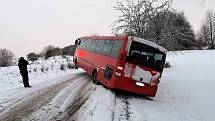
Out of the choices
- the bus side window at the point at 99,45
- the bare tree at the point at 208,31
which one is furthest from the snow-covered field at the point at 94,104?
the bare tree at the point at 208,31

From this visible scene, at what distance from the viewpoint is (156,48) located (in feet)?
52.0

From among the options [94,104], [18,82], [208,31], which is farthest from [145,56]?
[208,31]

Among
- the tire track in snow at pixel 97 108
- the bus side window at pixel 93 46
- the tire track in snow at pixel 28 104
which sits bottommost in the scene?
the tire track in snow at pixel 28 104

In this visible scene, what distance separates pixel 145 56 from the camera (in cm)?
1564

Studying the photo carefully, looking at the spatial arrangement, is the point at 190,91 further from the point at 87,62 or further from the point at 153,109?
the point at 153,109

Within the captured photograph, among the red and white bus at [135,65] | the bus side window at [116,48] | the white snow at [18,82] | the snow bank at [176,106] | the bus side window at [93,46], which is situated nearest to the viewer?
the snow bank at [176,106]

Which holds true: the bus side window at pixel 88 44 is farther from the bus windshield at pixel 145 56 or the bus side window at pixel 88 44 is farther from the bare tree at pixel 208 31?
the bare tree at pixel 208 31

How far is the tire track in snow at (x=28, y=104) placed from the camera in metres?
11.2

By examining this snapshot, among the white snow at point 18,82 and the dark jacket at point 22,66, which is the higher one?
the dark jacket at point 22,66

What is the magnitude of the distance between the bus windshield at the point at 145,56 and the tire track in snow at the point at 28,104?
3.92 meters

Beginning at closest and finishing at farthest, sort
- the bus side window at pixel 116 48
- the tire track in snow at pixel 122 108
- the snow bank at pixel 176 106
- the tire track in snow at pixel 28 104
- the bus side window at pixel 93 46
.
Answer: the tire track in snow at pixel 28 104
the tire track in snow at pixel 122 108
the snow bank at pixel 176 106
the bus side window at pixel 116 48
the bus side window at pixel 93 46

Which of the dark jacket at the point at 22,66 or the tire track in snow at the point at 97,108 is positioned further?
the dark jacket at the point at 22,66

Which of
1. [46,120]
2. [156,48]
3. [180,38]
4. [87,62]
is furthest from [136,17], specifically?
[46,120]

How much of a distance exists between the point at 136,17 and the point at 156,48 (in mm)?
15512
